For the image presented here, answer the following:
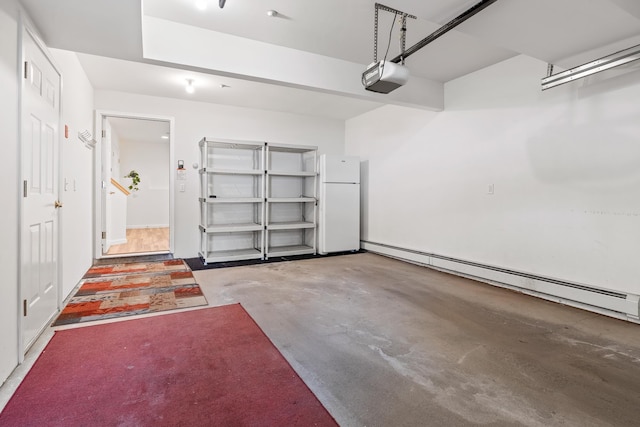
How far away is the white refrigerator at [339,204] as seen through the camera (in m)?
5.70

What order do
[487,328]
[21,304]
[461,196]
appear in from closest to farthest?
[21,304] < [487,328] < [461,196]

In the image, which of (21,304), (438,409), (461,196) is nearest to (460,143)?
(461,196)

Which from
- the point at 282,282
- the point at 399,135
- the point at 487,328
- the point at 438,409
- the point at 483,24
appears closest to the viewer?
the point at 438,409

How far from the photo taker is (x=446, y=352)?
2240 mm

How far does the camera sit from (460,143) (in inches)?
172

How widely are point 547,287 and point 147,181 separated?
9.84m

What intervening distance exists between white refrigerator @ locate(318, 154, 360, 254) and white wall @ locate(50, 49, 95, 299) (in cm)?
342

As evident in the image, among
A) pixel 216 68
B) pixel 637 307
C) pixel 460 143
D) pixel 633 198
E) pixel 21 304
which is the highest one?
pixel 216 68

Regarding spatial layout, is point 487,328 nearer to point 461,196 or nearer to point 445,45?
point 461,196

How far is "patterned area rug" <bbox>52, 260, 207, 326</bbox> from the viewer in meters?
2.88

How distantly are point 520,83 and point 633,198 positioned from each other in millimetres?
1633

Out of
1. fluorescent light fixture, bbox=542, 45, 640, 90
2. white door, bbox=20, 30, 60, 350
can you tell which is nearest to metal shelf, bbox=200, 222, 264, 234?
white door, bbox=20, 30, 60, 350

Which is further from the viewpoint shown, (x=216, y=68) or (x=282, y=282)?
(x=282, y=282)

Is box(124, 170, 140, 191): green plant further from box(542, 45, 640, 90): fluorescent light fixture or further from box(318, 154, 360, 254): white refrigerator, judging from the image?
box(542, 45, 640, 90): fluorescent light fixture
